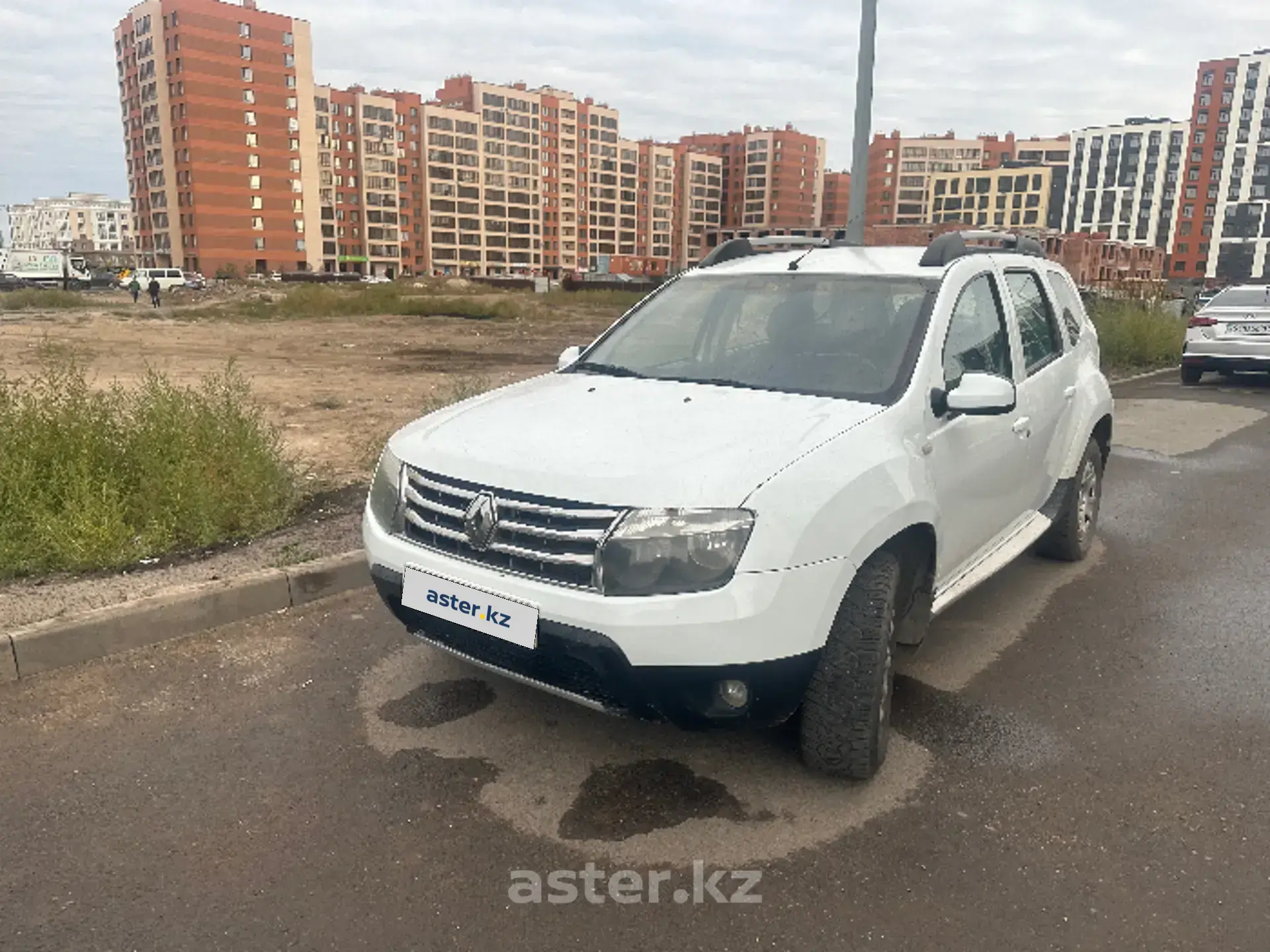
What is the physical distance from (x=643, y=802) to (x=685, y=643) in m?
0.74

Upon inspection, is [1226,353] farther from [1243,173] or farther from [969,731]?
[1243,173]

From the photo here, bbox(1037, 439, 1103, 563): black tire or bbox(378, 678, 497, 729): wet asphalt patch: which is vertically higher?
bbox(1037, 439, 1103, 563): black tire

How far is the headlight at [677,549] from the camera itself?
2.53 metres

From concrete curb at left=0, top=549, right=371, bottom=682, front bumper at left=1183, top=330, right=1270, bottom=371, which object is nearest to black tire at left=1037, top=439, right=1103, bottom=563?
concrete curb at left=0, top=549, right=371, bottom=682

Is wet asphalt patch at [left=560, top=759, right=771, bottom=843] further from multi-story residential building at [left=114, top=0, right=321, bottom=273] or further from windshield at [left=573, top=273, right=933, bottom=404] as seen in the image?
multi-story residential building at [left=114, top=0, right=321, bottom=273]

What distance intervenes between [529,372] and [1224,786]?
42.5 feet

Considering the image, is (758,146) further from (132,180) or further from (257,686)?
(257,686)

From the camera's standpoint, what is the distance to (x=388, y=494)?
10.5 ft

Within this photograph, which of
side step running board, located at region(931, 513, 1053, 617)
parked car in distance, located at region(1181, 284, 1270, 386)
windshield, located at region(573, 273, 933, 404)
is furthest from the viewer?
parked car in distance, located at region(1181, 284, 1270, 386)

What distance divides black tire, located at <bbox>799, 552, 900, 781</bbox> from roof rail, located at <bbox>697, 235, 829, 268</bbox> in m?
2.23

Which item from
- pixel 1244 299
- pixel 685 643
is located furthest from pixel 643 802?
pixel 1244 299

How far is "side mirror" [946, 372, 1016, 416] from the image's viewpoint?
3.20 metres

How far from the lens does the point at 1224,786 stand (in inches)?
120
